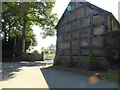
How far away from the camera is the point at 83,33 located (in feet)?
68.2

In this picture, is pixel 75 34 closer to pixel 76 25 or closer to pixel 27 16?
pixel 76 25

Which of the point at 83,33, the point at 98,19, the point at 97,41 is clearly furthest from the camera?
the point at 83,33

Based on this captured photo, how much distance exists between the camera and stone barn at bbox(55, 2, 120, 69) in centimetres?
1847

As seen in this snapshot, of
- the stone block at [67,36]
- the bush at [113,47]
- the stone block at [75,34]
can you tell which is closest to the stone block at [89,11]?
the stone block at [75,34]

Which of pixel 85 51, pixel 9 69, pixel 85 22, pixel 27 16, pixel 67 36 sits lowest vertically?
pixel 9 69

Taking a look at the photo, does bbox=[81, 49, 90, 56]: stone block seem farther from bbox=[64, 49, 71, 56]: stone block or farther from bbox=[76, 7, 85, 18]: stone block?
bbox=[76, 7, 85, 18]: stone block

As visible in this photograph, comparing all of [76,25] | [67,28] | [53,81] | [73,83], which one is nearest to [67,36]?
[67,28]

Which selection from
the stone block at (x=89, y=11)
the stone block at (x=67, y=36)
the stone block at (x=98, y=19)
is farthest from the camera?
the stone block at (x=67, y=36)

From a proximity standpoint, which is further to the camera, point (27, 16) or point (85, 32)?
point (27, 16)

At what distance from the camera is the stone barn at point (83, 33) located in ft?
60.6

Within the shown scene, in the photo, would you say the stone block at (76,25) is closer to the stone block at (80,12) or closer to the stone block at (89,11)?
the stone block at (80,12)

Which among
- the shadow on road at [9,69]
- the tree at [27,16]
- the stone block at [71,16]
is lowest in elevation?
the shadow on road at [9,69]

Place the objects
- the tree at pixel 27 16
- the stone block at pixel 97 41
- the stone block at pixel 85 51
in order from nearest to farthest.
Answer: the stone block at pixel 97 41 → the stone block at pixel 85 51 → the tree at pixel 27 16

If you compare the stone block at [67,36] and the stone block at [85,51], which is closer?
the stone block at [85,51]
